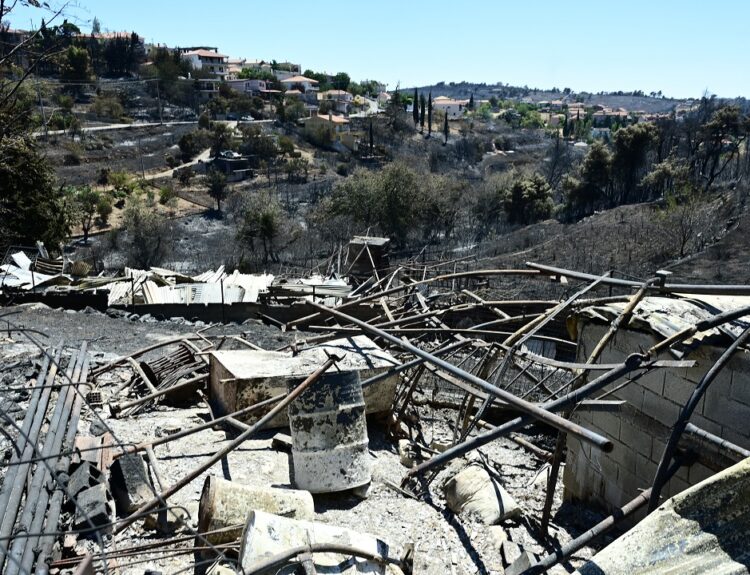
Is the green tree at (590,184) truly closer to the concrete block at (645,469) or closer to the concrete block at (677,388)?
the concrete block at (645,469)

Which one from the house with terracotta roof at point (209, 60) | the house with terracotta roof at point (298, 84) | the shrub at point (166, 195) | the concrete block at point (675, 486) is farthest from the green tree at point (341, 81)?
the concrete block at point (675, 486)

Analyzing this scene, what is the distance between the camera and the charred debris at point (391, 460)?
12.2 feet

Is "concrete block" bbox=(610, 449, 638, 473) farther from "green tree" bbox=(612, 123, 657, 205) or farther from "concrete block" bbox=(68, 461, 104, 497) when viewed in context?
"green tree" bbox=(612, 123, 657, 205)

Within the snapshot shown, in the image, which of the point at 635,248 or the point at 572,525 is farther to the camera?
the point at 635,248

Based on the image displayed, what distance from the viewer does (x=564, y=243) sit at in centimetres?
2745

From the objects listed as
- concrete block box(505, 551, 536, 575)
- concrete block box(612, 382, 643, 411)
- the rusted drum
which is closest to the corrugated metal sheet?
concrete block box(612, 382, 643, 411)

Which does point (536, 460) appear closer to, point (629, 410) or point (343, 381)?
point (629, 410)

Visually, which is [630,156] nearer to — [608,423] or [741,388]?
[608,423]

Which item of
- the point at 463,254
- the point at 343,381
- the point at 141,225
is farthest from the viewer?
the point at 141,225

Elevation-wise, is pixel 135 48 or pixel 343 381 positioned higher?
pixel 135 48

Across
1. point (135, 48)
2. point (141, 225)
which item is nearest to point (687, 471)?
point (141, 225)

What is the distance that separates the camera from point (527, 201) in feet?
139

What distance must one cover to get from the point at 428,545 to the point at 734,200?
A: 2803 centimetres

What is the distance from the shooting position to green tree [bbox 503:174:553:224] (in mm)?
42094
